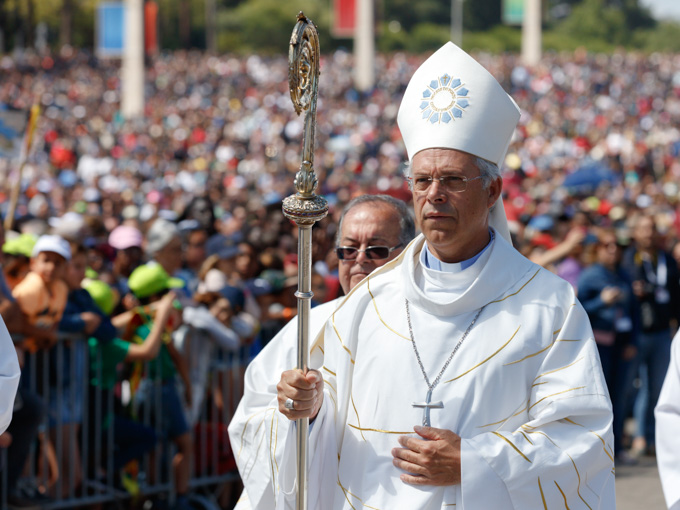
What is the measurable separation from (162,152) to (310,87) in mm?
19432

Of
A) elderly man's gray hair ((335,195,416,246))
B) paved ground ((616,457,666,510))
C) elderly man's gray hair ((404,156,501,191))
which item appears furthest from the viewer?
paved ground ((616,457,666,510))

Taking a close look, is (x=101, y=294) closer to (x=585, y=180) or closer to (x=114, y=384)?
(x=114, y=384)

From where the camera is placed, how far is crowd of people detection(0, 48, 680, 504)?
19.2ft

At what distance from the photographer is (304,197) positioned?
2852 mm

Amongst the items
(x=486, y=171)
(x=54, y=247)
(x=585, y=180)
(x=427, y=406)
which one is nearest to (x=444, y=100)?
(x=486, y=171)

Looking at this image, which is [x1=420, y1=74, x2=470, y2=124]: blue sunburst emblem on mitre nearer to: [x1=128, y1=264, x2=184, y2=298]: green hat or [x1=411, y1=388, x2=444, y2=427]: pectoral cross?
[x1=411, y1=388, x2=444, y2=427]: pectoral cross

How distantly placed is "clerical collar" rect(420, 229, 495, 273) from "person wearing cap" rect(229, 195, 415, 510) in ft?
1.46

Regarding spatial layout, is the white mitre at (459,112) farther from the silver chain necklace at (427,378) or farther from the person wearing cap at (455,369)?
the silver chain necklace at (427,378)

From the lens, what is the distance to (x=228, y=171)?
20.1 m

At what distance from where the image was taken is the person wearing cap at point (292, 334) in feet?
10.3

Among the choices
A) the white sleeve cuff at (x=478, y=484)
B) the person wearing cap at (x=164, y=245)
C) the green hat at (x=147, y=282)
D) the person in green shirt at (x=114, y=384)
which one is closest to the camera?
the white sleeve cuff at (x=478, y=484)

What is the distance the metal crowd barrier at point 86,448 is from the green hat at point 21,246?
0.73 meters

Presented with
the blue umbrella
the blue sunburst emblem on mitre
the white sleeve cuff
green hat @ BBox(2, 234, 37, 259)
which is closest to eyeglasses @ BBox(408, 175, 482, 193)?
the blue sunburst emblem on mitre

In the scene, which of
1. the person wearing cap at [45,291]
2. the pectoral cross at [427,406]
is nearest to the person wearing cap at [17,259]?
the person wearing cap at [45,291]
